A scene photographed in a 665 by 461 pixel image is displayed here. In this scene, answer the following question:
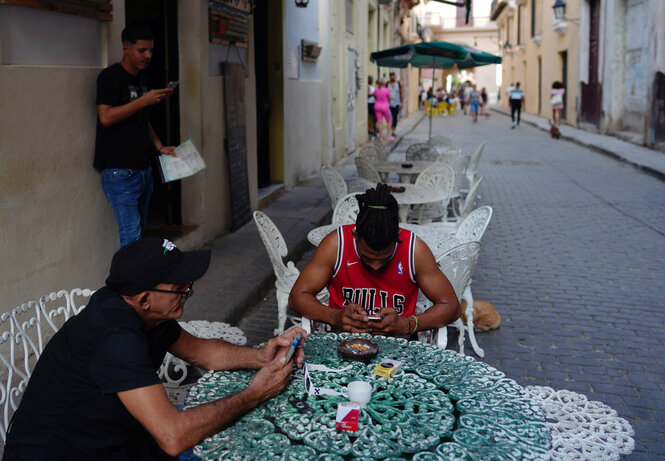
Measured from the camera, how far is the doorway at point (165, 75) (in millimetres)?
7473

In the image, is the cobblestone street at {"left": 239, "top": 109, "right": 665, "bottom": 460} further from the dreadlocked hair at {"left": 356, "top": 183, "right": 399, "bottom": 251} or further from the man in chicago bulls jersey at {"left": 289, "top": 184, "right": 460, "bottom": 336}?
the dreadlocked hair at {"left": 356, "top": 183, "right": 399, "bottom": 251}

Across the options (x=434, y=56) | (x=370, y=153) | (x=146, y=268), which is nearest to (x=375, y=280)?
(x=146, y=268)

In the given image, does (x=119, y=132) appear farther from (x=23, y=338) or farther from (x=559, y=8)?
(x=559, y=8)

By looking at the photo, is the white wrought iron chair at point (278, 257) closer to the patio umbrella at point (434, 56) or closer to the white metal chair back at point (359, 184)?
the white metal chair back at point (359, 184)

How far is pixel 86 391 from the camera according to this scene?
215cm

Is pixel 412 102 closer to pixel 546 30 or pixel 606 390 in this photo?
pixel 546 30

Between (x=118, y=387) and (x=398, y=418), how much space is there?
2.83 ft

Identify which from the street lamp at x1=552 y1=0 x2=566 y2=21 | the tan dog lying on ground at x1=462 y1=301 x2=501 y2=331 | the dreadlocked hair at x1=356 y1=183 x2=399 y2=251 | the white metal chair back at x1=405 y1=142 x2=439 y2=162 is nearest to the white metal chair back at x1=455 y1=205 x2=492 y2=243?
the tan dog lying on ground at x1=462 y1=301 x2=501 y2=331

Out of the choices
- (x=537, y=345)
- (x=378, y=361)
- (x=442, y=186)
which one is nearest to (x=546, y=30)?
(x=442, y=186)

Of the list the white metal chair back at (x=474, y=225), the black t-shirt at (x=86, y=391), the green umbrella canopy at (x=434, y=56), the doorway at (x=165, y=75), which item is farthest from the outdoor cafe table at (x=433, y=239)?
the green umbrella canopy at (x=434, y=56)

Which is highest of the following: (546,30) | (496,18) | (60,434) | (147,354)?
(496,18)

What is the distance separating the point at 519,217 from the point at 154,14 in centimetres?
537

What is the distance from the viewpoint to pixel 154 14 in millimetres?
7883

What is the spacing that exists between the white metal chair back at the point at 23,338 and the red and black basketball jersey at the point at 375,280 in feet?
3.85
